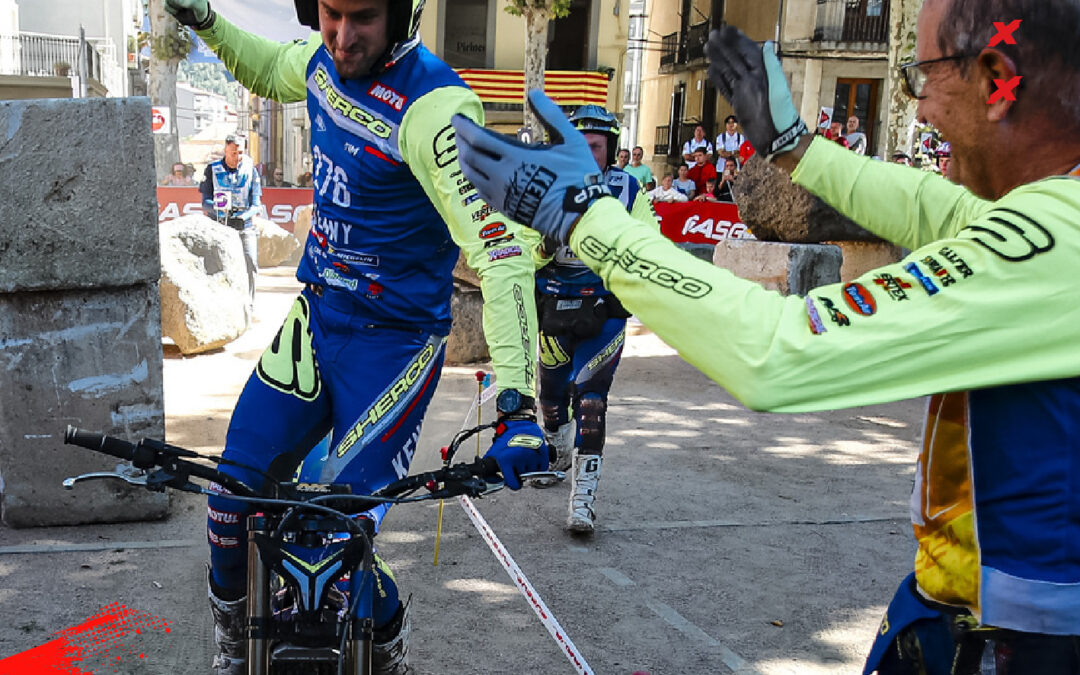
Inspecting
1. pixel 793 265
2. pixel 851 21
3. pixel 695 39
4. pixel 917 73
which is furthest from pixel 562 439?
pixel 695 39

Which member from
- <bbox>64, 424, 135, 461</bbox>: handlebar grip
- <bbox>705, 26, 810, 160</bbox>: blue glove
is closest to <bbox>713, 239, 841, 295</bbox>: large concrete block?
→ <bbox>705, 26, 810, 160</bbox>: blue glove

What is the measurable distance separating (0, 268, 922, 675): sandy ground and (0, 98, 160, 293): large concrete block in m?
1.32

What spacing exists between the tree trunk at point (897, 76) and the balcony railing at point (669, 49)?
86.7 ft

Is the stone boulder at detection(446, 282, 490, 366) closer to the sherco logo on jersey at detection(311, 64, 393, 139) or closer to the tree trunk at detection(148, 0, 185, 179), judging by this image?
the sherco logo on jersey at detection(311, 64, 393, 139)

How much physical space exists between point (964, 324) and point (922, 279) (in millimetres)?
86

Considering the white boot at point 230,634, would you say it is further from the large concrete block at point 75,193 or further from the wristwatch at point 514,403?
the large concrete block at point 75,193

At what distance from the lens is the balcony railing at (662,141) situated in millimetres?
40406

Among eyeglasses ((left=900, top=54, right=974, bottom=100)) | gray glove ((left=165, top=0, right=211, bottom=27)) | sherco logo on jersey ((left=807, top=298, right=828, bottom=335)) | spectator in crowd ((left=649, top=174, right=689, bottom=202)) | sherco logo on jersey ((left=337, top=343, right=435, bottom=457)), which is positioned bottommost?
spectator in crowd ((left=649, top=174, right=689, bottom=202))

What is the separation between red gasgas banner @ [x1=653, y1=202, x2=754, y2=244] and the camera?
14.2 m

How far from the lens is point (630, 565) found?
5.05 metres

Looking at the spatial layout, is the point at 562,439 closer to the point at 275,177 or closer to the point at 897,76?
the point at 897,76

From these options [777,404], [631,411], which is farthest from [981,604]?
[631,411]

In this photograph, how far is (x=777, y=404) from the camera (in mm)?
1387

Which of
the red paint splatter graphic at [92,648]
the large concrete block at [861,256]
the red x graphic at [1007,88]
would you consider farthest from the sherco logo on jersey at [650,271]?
the large concrete block at [861,256]
